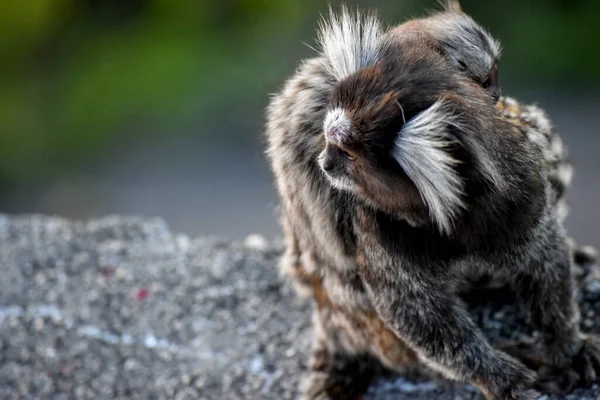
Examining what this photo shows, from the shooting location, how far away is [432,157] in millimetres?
3043

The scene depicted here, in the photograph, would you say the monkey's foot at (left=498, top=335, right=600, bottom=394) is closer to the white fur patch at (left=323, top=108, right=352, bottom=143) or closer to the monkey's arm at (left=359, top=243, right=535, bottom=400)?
the monkey's arm at (left=359, top=243, right=535, bottom=400)

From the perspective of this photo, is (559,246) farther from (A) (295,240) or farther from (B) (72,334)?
(B) (72,334)

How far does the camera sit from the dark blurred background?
10125mm

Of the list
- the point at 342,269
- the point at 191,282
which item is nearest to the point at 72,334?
the point at 191,282

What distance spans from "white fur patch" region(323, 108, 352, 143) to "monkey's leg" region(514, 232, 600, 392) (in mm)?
1084

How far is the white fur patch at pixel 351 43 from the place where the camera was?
11.3ft

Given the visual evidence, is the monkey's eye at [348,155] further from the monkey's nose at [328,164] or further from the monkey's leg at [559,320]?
the monkey's leg at [559,320]

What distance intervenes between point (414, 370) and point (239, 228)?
5.65 m

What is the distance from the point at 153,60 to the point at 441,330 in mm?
8182

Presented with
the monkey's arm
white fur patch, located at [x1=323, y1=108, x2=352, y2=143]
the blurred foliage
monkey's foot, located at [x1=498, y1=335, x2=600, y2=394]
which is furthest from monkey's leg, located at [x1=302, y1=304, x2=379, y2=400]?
the blurred foliage

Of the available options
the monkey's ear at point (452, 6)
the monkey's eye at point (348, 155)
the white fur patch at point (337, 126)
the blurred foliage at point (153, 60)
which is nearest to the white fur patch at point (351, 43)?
the white fur patch at point (337, 126)

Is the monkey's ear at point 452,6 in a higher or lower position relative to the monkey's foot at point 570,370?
higher

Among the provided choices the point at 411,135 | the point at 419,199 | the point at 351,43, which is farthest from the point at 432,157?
the point at 351,43

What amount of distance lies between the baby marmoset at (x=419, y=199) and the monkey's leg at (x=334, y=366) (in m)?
0.01
